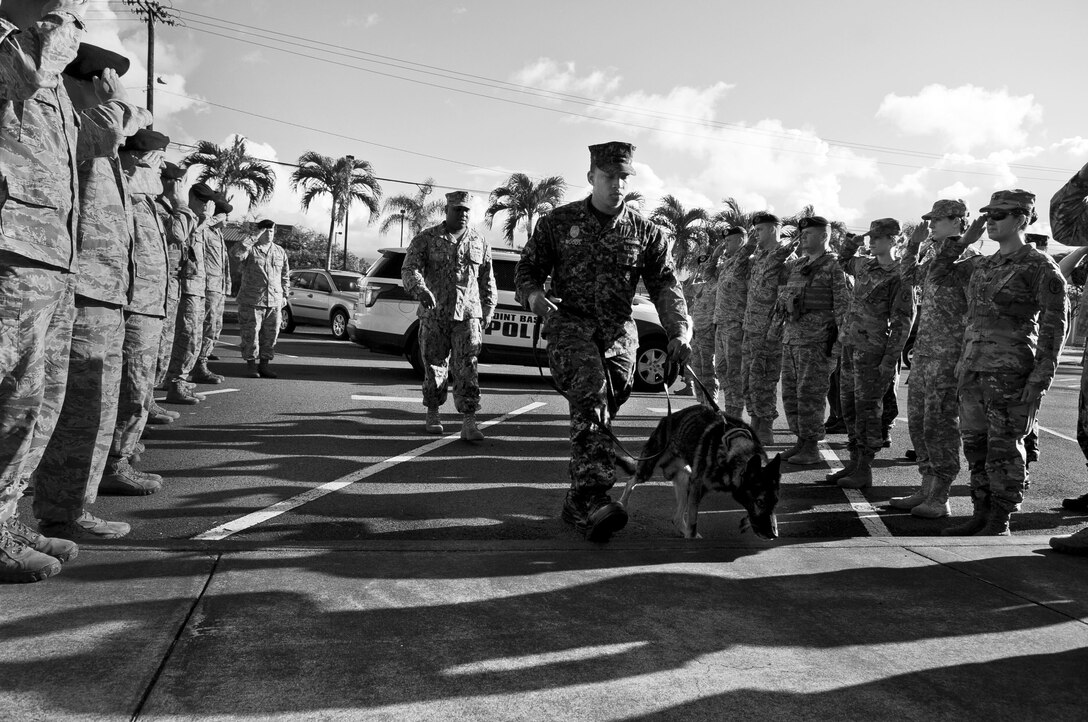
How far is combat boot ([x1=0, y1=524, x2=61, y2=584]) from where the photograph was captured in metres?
2.94

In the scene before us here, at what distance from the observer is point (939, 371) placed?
5391 millimetres

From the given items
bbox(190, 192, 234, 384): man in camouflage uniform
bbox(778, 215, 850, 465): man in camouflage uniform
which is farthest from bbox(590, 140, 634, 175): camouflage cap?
bbox(190, 192, 234, 384): man in camouflage uniform

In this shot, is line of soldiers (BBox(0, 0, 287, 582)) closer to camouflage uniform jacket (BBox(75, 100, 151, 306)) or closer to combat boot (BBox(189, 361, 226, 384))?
camouflage uniform jacket (BBox(75, 100, 151, 306))

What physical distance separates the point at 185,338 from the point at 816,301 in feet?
21.1

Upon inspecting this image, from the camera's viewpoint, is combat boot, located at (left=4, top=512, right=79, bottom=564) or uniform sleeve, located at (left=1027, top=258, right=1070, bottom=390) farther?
uniform sleeve, located at (left=1027, top=258, right=1070, bottom=390)

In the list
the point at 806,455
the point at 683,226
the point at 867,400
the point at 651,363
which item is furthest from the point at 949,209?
the point at 683,226

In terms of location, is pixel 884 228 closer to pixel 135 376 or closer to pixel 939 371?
pixel 939 371

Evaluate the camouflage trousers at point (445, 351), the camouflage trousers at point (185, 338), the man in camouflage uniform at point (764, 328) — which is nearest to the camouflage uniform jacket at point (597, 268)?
the camouflage trousers at point (445, 351)

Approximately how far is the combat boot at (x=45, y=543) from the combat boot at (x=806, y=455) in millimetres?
5520

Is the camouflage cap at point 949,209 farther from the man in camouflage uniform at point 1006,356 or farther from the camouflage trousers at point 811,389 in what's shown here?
the camouflage trousers at point 811,389

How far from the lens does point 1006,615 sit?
3.09 meters

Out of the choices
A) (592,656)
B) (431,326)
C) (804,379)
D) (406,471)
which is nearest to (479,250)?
(431,326)

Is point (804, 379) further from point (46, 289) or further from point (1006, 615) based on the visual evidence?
point (46, 289)

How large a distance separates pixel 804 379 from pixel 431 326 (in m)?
3.41
